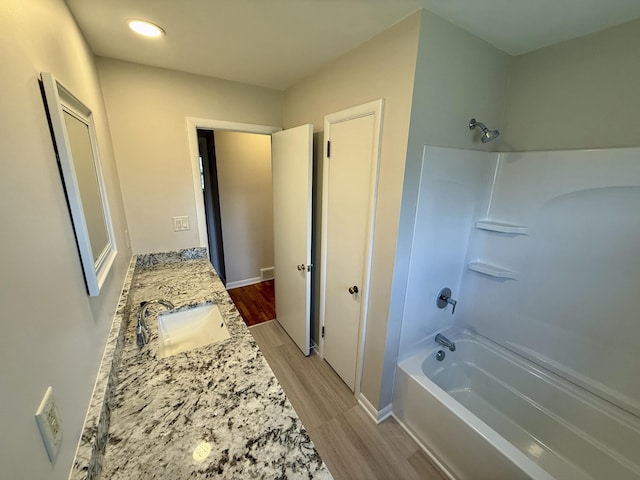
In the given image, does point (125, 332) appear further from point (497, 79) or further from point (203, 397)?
point (497, 79)

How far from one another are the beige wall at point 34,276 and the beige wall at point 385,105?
131cm

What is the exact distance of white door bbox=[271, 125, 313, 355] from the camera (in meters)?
1.90

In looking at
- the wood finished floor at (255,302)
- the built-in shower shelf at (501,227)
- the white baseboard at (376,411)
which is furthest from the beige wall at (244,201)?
the built-in shower shelf at (501,227)

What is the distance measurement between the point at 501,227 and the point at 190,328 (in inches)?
81.3

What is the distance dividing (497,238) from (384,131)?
109 cm

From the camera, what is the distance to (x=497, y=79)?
150cm

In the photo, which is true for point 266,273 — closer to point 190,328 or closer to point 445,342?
point 190,328

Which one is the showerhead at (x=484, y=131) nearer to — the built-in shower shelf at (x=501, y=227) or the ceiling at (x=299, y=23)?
the ceiling at (x=299, y=23)

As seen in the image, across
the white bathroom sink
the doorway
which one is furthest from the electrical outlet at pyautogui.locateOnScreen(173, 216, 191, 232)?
the white bathroom sink

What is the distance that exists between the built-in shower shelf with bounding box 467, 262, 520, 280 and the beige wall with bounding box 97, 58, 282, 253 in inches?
84.8

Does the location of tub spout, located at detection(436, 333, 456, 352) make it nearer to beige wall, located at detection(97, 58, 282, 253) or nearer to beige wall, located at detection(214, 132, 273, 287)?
beige wall, located at detection(97, 58, 282, 253)

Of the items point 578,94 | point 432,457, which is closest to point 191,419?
point 432,457

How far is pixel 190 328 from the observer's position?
1.51 metres

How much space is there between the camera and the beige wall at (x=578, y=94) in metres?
1.18
